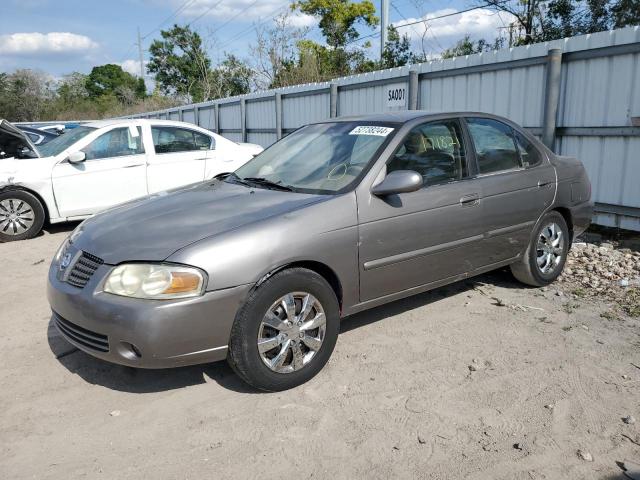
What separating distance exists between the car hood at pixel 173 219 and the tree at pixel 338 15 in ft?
109

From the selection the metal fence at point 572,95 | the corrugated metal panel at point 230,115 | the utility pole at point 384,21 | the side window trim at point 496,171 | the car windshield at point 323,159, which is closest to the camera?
the car windshield at point 323,159

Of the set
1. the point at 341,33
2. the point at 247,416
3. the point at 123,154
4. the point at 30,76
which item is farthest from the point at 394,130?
the point at 30,76

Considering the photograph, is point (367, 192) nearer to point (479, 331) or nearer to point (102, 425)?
point (479, 331)

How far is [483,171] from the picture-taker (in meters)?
4.40

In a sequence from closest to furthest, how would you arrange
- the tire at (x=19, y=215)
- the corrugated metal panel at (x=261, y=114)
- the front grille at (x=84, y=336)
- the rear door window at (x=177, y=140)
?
1. the front grille at (x=84, y=336)
2. the tire at (x=19, y=215)
3. the rear door window at (x=177, y=140)
4. the corrugated metal panel at (x=261, y=114)

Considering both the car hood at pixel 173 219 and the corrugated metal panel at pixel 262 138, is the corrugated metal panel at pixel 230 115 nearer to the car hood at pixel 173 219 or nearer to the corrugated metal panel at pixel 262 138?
the corrugated metal panel at pixel 262 138

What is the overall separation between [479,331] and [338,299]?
1.32 m

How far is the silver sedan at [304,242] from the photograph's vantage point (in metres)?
2.97

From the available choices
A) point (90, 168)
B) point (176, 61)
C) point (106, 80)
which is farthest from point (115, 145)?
point (106, 80)

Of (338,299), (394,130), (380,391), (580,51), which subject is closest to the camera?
(380,391)

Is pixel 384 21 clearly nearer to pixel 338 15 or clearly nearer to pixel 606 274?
pixel 338 15

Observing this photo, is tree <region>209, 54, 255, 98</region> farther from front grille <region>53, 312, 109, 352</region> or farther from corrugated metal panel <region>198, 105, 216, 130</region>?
front grille <region>53, 312, 109, 352</region>

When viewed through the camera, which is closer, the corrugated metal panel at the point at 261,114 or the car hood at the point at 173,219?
the car hood at the point at 173,219

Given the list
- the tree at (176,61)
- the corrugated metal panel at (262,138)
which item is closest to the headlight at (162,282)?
the corrugated metal panel at (262,138)
